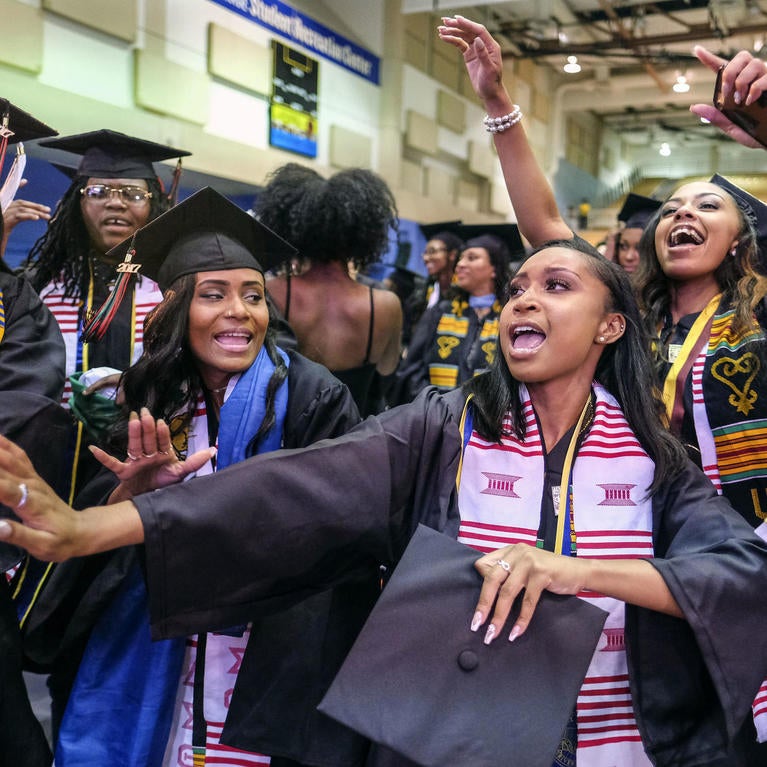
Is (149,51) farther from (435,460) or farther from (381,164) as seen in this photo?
(435,460)

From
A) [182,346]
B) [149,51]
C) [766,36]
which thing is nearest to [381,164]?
[149,51]

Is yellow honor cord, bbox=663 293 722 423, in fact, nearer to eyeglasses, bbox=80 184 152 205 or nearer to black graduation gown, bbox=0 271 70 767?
black graduation gown, bbox=0 271 70 767

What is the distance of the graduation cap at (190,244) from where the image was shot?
7.06 ft

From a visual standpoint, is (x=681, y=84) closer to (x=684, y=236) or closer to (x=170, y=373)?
(x=684, y=236)

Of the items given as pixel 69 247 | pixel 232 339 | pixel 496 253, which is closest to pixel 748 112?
pixel 232 339

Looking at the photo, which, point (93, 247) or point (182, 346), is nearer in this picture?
point (182, 346)

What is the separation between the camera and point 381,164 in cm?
1123

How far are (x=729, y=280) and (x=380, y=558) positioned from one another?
61.6 inches

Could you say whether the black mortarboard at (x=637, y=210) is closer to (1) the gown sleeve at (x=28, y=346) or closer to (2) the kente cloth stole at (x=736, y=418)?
(2) the kente cloth stole at (x=736, y=418)

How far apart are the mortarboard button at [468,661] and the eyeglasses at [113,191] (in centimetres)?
226

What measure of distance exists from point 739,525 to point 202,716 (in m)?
1.32

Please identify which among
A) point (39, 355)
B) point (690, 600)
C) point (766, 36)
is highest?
point (766, 36)

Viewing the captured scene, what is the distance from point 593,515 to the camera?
173 cm

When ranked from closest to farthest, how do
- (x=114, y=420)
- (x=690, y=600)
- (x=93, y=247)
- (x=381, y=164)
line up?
(x=690, y=600)
(x=114, y=420)
(x=93, y=247)
(x=381, y=164)
